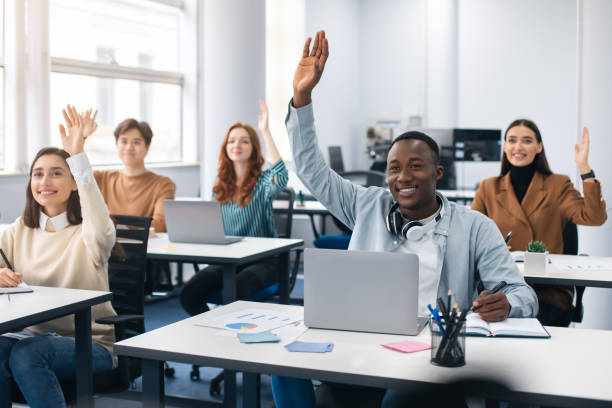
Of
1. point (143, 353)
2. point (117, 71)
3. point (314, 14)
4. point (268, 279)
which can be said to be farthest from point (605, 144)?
point (314, 14)

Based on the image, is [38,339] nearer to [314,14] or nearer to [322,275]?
[322,275]

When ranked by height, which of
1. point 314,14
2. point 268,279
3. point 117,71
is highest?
point 314,14

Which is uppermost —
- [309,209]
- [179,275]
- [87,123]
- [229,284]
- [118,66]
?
[118,66]

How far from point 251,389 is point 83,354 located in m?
0.64

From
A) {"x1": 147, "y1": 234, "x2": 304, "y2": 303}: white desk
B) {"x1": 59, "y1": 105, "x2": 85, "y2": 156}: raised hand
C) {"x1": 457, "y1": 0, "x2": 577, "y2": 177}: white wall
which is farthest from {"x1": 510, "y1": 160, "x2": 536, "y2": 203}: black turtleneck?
{"x1": 457, "y1": 0, "x2": 577, "y2": 177}: white wall

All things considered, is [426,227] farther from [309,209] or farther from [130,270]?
[309,209]

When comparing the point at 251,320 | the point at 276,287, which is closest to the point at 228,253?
the point at 276,287

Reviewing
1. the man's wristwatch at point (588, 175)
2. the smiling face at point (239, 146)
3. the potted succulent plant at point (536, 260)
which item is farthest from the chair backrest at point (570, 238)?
the smiling face at point (239, 146)

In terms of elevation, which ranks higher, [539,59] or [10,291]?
[539,59]

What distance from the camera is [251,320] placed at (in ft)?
6.34

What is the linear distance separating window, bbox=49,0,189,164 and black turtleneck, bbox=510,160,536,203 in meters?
3.70

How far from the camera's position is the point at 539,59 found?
8383mm

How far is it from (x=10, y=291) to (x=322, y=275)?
47.8 inches

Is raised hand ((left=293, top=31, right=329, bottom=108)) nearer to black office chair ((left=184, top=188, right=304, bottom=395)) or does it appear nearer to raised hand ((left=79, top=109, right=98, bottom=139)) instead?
raised hand ((left=79, top=109, right=98, bottom=139))
